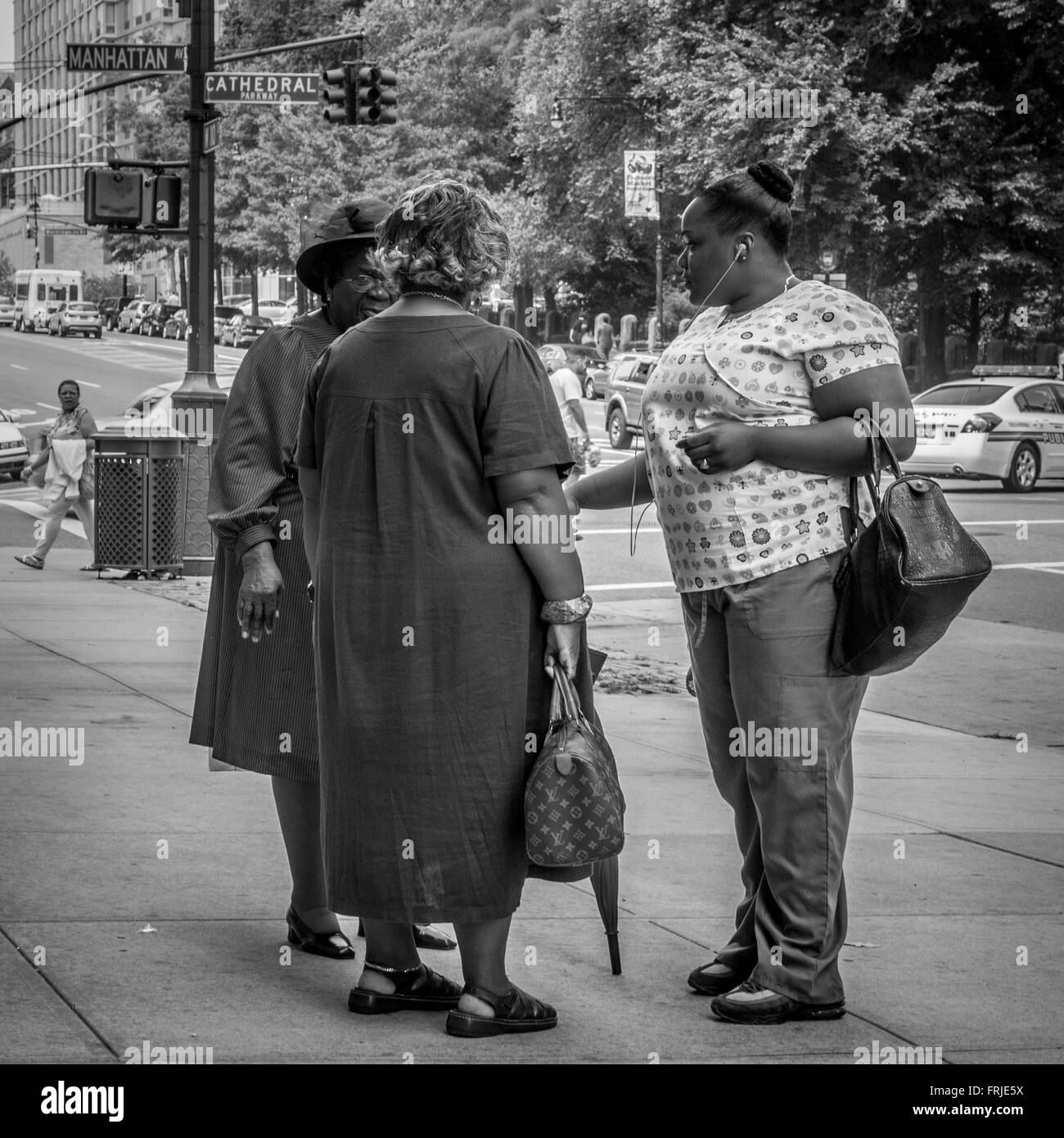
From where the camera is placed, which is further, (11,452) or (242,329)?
(242,329)

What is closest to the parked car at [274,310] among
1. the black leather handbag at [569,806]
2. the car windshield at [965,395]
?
the car windshield at [965,395]

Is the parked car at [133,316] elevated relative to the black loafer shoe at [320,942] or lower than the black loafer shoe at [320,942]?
lower

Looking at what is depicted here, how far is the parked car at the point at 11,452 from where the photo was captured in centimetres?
2397

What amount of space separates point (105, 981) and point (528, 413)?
5.43 feet

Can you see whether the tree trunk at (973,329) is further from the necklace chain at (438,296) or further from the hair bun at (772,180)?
the necklace chain at (438,296)

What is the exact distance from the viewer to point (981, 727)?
866 centimetres

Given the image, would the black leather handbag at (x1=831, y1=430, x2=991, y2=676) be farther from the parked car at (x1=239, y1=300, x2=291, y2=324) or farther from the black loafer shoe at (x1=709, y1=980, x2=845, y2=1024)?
the parked car at (x1=239, y1=300, x2=291, y2=324)

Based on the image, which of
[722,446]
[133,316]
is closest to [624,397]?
[722,446]

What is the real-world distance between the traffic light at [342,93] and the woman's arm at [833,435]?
657 inches

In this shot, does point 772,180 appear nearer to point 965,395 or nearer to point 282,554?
point 282,554

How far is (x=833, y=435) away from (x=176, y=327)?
2728 inches

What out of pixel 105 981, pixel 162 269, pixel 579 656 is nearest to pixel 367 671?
pixel 579 656

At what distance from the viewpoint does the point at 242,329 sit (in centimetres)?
6438
